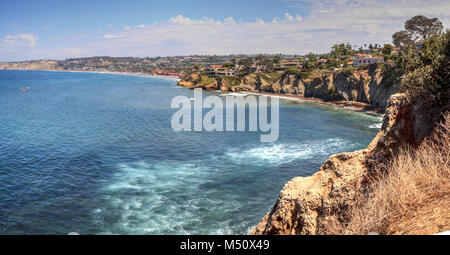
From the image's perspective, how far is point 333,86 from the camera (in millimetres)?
102875

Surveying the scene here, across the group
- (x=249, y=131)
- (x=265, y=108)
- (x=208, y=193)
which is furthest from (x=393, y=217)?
(x=265, y=108)

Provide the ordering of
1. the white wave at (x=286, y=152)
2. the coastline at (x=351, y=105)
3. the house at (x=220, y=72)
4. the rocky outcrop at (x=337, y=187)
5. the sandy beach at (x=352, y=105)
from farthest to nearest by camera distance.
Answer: the house at (x=220, y=72), the sandy beach at (x=352, y=105), the coastline at (x=351, y=105), the white wave at (x=286, y=152), the rocky outcrop at (x=337, y=187)

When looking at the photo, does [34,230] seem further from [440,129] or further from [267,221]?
[440,129]

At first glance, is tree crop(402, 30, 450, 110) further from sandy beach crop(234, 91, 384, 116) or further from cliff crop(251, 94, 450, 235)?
sandy beach crop(234, 91, 384, 116)

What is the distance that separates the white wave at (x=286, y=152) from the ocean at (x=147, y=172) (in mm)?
139

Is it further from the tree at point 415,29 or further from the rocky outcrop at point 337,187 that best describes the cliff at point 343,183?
the tree at point 415,29

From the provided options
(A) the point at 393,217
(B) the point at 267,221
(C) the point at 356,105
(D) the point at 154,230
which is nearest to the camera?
(A) the point at 393,217

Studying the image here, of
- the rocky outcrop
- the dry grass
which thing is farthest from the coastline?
the dry grass

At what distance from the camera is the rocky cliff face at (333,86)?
82738 mm

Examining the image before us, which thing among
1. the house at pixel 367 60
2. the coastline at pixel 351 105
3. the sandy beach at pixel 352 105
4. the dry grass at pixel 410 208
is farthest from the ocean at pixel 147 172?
the house at pixel 367 60

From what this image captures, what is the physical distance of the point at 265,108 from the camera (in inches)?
3656

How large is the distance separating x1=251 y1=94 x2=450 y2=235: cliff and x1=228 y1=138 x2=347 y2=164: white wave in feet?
82.9

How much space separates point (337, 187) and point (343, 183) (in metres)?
0.38
